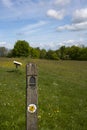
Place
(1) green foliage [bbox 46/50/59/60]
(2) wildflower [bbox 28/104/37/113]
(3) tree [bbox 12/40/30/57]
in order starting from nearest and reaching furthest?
(2) wildflower [bbox 28/104/37/113]
(3) tree [bbox 12/40/30/57]
(1) green foliage [bbox 46/50/59/60]

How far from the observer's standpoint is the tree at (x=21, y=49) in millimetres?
143750

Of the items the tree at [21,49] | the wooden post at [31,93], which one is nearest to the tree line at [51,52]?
the tree at [21,49]

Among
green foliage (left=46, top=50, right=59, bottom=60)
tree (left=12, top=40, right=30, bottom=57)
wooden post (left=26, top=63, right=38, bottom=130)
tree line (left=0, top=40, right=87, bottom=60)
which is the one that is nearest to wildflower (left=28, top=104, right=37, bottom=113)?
wooden post (left=26, top=63, right=38, bottom=130)

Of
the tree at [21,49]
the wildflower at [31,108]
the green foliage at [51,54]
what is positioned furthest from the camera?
the green foliage at [51,54]

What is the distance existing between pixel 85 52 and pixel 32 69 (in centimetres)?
13791

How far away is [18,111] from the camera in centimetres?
1280

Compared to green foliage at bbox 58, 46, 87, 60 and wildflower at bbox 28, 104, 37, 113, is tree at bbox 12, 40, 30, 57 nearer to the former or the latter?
green foliage at bbox 58, 46, 87, 60

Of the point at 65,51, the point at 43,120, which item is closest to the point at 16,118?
the point at 43,120

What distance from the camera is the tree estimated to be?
143750 millimetres

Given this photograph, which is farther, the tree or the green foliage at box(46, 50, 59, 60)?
the green foliage at box(46, 50, 59, 60)

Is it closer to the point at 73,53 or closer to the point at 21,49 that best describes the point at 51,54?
the point at 73,53

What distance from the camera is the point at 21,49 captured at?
468 feet

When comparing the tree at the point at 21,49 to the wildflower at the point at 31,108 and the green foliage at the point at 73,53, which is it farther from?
the wildflower at the point at 31,108

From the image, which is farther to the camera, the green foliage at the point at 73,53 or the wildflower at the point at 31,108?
the green foliage at the point at 73,53
